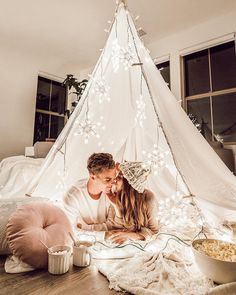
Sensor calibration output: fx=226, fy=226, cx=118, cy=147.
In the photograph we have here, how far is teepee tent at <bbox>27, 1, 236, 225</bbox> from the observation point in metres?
1.53

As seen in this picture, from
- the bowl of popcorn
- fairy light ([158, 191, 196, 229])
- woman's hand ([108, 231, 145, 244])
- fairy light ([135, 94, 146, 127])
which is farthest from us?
fairy light ([135, 94, 146, 127])

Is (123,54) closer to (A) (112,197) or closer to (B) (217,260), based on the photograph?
(A) (112,197)

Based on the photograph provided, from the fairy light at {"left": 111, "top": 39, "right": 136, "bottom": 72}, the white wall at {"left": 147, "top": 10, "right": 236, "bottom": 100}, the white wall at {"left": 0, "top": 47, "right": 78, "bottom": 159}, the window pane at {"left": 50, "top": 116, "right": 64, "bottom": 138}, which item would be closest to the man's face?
the fairy light at {"left": 111, "top": 39, "right": 136, "bottom": 72}

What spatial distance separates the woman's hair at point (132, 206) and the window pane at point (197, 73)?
106 inches

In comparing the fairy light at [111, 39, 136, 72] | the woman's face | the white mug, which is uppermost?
the fairy light at [111, 39, 136, 72]

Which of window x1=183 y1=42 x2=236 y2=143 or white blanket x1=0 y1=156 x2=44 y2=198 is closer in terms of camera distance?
white blanket x1=0 y1=156 x2=44 y2=198

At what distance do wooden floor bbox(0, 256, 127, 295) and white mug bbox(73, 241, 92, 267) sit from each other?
0.04 meters

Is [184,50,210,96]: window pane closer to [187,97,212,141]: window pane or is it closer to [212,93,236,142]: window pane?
[187,97,212,141]: window pane

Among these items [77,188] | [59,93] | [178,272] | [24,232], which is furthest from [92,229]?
[59,93]

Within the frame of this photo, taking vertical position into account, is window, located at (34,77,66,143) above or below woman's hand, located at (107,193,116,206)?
above

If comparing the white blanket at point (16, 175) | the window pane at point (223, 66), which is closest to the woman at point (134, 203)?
the white blanket at point (16, 175)

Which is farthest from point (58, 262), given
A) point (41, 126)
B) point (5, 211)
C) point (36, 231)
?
point (41, 126)

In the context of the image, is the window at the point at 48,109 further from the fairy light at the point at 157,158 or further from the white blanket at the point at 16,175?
the fairy light at the point at 157,158

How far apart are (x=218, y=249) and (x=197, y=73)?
3.27 meters
